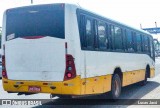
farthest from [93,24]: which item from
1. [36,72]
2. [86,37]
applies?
[36,72]

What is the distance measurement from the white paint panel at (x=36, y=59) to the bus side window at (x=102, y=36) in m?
2.03

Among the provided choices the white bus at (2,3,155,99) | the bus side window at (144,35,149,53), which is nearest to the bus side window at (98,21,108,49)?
the white bus at (2,3,155,99)

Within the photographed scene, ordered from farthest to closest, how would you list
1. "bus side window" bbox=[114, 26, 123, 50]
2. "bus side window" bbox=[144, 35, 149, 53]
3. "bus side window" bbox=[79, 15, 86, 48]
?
"bus side window" bbox=[144, 35, 149, 53], "bus side window" bbox=[114, 26, 123, 50], "bus side window" bbox=[79, 15, 86, 48]

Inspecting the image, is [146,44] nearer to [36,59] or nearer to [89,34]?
[89,34]

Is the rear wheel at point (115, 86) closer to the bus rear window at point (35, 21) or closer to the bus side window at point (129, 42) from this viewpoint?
the bus side window at point (129, 42)

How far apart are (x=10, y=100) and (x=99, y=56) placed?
3.95m

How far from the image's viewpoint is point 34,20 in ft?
30.6

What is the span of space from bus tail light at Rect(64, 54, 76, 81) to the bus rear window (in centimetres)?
62

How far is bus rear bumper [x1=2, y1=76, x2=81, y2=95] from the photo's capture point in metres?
8.66

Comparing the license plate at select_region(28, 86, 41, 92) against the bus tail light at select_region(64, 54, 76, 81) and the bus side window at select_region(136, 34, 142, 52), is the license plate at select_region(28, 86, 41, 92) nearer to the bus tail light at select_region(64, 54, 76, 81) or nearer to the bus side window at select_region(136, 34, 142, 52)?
the bus tail light at select_region(64, 54, 76, 81)

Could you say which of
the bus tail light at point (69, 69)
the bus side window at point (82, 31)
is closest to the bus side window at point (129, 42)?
the bus side window at point (82, 31)

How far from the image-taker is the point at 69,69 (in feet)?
28.6

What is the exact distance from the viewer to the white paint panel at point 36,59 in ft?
29.0

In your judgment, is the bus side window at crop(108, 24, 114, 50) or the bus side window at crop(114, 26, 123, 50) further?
the bus side window at crop(114, 26, 123, 50)
